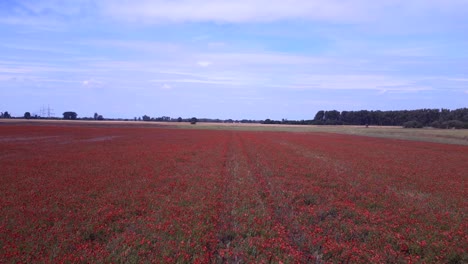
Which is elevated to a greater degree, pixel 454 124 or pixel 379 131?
pixel 454 124

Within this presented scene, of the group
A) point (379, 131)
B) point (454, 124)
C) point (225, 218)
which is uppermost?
point (454, 124)

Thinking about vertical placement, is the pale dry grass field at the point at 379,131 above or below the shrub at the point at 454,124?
below

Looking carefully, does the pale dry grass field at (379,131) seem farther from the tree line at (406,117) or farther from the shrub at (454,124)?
the tree line at (406,117)

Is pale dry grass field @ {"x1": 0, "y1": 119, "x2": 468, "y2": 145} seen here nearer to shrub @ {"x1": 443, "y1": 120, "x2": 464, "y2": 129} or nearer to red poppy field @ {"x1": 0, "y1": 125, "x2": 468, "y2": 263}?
shrub @ {"x1": 443, "y1": 120, "x2": 464, "y2": 129}

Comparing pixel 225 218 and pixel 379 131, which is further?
pixel 379 131

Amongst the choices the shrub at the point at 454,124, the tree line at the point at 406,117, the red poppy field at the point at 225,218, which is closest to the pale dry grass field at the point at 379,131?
the shrub at the point at 454,124

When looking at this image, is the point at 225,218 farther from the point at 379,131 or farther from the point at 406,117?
the point at 406,117

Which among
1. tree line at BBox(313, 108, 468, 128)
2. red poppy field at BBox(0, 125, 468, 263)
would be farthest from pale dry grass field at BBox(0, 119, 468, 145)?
red poppy field at BBox(0, 125, 468, 263)

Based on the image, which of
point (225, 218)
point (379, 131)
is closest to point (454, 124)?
point (379, 131)

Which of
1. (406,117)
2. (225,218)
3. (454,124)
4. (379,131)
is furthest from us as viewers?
(406,117)

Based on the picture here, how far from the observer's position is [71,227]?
8.85 m

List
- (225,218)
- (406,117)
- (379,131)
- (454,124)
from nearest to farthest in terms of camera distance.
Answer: (225,218) < (379,131) < (454,124) < (406,117)

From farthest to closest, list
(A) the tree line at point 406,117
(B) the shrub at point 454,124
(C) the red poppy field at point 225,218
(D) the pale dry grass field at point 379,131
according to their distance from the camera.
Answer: (A) the tree line at point 406,117 < (B) the shrub at point 454,124 < (D) the pale dry grass field at point 379,131 < (C) the red poppy field at point 225,218

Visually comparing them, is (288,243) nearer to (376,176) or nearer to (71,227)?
(71,227)
